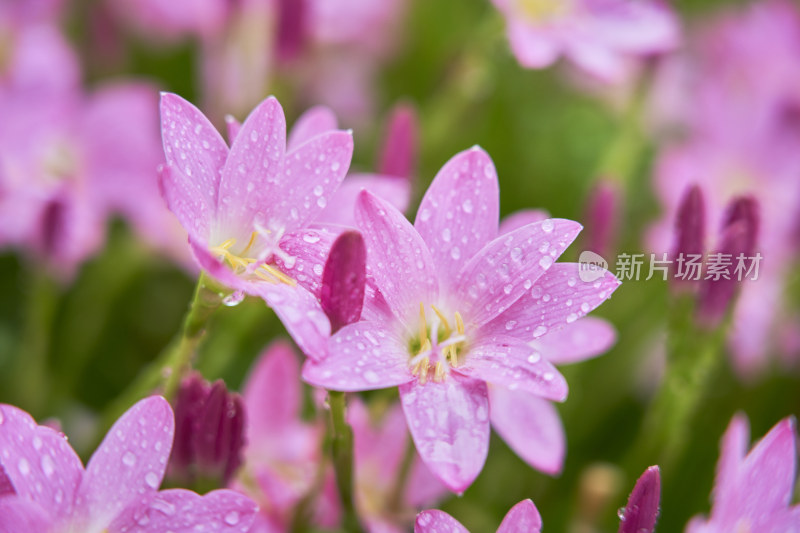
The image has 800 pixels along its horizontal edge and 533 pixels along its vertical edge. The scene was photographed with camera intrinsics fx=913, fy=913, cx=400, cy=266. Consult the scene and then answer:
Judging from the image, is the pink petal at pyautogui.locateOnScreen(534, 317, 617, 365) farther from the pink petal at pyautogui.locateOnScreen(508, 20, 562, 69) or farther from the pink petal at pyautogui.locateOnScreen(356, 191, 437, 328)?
the pink petal at pyautogui.locateOnScreen(508, 20, 562, 69)

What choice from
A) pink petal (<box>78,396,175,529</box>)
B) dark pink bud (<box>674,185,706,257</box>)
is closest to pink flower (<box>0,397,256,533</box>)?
pink petal (<box>78,396,175,529</box>)

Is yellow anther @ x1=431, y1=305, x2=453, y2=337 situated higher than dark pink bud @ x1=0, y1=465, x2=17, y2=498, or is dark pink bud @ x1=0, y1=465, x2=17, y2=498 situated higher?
yellow anther @ x1=431, y1=305, x2=453, y2=337

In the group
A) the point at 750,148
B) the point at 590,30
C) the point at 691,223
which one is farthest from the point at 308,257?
the point at 750,148

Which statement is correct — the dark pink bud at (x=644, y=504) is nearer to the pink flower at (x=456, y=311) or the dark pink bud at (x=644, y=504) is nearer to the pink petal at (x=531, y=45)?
the pink flower at (x=456, y=311)

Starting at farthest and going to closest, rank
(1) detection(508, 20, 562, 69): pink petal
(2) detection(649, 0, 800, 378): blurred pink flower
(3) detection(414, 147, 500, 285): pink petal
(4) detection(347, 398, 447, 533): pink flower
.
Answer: (2) detection(649, 0, 800, 378): blurred pink flower < (1) detection(508, 20, 562, 69): pink petal < (4) detection(347, 398, 447, 533): pink flower < (3) detection(414, 147, 500, 285): pink petal

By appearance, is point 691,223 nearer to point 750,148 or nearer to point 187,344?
point 187,344

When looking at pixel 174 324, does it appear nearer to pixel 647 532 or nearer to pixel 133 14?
pixel 133 14
